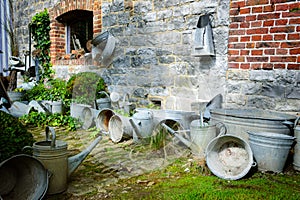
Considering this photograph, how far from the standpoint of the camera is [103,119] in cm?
401

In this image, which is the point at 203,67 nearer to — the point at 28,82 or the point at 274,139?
the point at 274,139

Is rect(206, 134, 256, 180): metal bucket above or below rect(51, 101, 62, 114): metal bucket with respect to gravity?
below

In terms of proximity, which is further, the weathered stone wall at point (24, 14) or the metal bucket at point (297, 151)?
the weathered stone wall at point (24, 14)

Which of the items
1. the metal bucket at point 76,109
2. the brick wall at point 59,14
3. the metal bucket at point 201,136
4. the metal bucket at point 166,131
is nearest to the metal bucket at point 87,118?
the metal bucket at point 76,109

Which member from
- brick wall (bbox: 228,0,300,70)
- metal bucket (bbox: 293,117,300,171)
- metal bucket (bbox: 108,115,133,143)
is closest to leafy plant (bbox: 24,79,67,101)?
metal bucket (bbox: 108,115,133,143)

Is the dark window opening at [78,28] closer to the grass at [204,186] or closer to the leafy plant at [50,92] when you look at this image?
the leafy plant at [50,92]

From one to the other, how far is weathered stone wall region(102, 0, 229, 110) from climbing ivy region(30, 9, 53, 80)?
223cm

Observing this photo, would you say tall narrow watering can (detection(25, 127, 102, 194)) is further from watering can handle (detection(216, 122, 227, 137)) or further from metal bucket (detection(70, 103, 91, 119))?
metal bucket (detection(70, 103, 91, 119))

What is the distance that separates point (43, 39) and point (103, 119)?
3.59m

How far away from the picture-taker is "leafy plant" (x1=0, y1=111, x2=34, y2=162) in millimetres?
2023

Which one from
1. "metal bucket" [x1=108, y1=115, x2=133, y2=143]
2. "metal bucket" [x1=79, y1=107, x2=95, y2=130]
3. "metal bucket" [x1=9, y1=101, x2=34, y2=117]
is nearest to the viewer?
"metal bucket" [x1=108, y1=115, x2=133, y2=143]

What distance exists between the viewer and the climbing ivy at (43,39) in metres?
6.45

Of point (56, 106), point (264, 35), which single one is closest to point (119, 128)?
point (56, 106)

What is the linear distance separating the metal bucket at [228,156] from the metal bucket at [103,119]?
187cm
